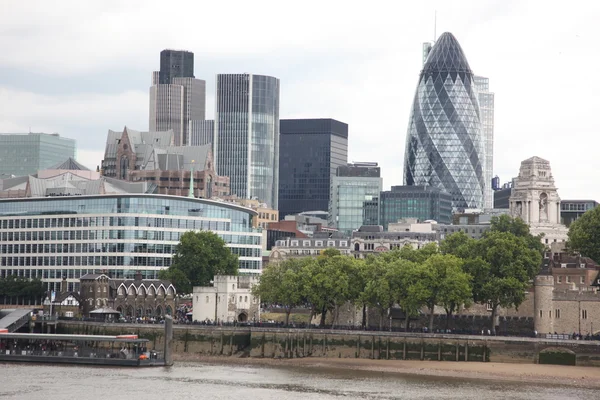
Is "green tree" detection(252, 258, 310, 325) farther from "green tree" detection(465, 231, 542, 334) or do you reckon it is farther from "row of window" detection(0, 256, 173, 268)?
"row of window" detection(0, 256, 173, 268)

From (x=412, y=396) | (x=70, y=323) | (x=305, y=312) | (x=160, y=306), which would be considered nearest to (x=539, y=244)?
(x=305, y=312)

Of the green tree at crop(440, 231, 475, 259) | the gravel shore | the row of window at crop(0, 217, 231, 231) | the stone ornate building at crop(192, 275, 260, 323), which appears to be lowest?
the gravel shore

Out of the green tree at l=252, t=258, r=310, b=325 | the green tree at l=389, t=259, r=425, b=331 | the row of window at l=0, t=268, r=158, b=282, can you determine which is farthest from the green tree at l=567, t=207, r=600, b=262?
the row of window at l=0, t=268, r=158, b=282

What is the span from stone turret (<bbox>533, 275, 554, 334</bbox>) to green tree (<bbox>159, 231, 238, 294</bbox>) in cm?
5227

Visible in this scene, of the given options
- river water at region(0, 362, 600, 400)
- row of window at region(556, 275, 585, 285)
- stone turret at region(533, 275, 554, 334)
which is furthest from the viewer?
row of window at region(556, 275, 585, 285)

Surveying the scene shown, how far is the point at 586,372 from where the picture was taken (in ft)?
406

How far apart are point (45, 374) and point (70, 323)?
3361 centimetres

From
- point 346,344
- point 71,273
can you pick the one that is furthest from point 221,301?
point 71,273

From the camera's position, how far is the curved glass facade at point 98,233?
18662cm

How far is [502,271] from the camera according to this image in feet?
487

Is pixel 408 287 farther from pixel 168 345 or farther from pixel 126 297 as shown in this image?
pixel 126 297

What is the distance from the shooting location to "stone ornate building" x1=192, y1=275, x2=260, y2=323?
535 ft

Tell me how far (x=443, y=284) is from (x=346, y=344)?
12840 millimetres

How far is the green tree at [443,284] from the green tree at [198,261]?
43.7 metres
